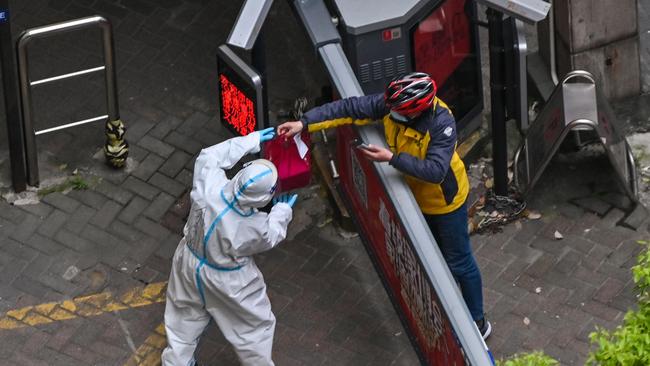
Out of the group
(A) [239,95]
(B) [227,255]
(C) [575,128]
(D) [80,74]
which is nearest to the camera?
(B) [227,255]

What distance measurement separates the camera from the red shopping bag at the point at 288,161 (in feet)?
29.3

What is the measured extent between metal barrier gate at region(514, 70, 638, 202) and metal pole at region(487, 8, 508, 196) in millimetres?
198

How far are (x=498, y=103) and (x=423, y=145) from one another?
1453 millimetres

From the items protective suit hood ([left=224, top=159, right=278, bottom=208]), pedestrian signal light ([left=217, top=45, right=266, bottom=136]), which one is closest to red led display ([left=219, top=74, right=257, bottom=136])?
pedestrian signal light ([left=217, top=45, right=266, bottom=136])

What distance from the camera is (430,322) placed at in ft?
26.8

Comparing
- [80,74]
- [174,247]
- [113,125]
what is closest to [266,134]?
[174,247]

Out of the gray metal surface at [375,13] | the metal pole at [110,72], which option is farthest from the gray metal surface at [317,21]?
the metal pole at [110,72]

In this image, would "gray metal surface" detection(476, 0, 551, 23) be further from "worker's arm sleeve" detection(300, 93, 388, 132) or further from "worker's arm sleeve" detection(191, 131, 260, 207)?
"worker's arm sleeve" detection(191, 131, 260, 207)

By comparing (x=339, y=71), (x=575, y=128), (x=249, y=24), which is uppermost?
(x=249, y=24)

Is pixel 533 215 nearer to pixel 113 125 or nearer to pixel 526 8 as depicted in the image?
pixel 526 8

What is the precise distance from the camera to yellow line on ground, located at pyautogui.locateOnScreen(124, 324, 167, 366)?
31.3ft

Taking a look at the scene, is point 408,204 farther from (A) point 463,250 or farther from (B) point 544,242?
(B) point 544,242

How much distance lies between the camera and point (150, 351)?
9.61m

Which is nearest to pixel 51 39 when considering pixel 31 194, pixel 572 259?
pixel 31 194
